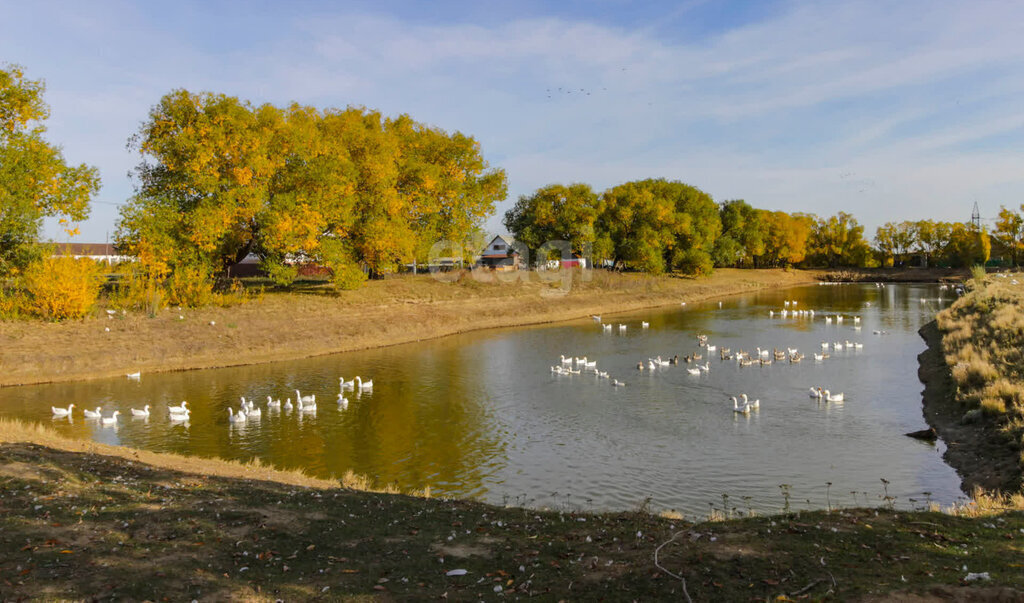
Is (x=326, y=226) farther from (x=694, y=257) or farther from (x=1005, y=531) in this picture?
(x=694, y=257)

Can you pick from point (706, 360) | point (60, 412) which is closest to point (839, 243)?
point (706, 360)

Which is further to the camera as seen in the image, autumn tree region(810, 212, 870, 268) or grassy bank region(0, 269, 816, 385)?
autumn tree region(810, 212, 870, 268)

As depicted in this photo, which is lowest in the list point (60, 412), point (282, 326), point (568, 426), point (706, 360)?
point (568, 426)

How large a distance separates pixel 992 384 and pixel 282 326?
136 ft

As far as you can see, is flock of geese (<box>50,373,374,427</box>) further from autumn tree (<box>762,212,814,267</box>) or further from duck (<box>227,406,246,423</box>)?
autumn tree (<box>762,212,814,267</box>)

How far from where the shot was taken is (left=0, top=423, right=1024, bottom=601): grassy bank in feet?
28.7

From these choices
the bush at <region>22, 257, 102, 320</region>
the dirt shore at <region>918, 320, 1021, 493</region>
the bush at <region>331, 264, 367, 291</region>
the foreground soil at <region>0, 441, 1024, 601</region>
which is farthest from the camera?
the bush at <region>331, 264, 367, 291</region>

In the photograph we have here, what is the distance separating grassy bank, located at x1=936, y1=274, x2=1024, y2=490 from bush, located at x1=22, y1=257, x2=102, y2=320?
4619 centimetres

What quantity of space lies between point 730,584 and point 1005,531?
524cm

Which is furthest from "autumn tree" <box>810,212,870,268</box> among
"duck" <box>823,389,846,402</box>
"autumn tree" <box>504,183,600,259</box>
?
"duck" <box>823,389,846,402</box>

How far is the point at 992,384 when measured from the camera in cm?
2355

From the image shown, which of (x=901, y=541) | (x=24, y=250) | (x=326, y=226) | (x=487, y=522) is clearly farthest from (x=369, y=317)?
(x=901, y=541)

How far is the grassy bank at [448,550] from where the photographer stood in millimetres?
8734

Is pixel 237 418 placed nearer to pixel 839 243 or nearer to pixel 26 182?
pixel 26 182
